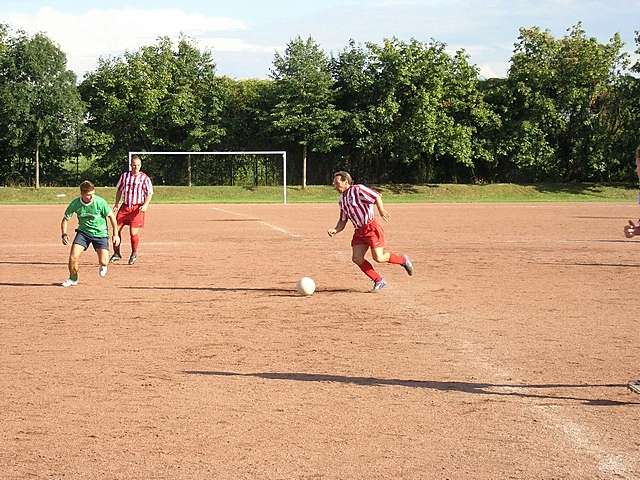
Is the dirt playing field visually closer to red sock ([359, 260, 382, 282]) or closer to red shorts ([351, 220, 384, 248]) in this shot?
red sock ([359, 260, 382, 282])

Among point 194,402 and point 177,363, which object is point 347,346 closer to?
point 177,363

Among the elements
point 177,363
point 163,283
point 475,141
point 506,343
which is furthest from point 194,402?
point 475,141

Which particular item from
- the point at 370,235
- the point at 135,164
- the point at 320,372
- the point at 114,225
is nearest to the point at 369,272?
the point at 370,235

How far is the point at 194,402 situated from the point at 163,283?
7346mm

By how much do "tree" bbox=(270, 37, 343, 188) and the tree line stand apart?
0.07m

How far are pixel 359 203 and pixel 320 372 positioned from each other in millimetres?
5325

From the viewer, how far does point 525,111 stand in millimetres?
53375

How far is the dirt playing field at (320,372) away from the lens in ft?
18.5

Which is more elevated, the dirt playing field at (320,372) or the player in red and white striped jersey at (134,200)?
the player in red and white striped jersey at (134,200)

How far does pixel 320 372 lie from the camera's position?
794cm

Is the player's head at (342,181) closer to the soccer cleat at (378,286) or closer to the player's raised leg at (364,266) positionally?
the player's raised leg at (364,266)

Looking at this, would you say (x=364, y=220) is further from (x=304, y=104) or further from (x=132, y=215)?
(x=304, y=104)

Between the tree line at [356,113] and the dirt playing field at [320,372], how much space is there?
33.5 metres


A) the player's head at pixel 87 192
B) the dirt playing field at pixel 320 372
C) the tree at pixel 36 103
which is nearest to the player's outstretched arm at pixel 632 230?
the dirt playing field at pixel 320 372
